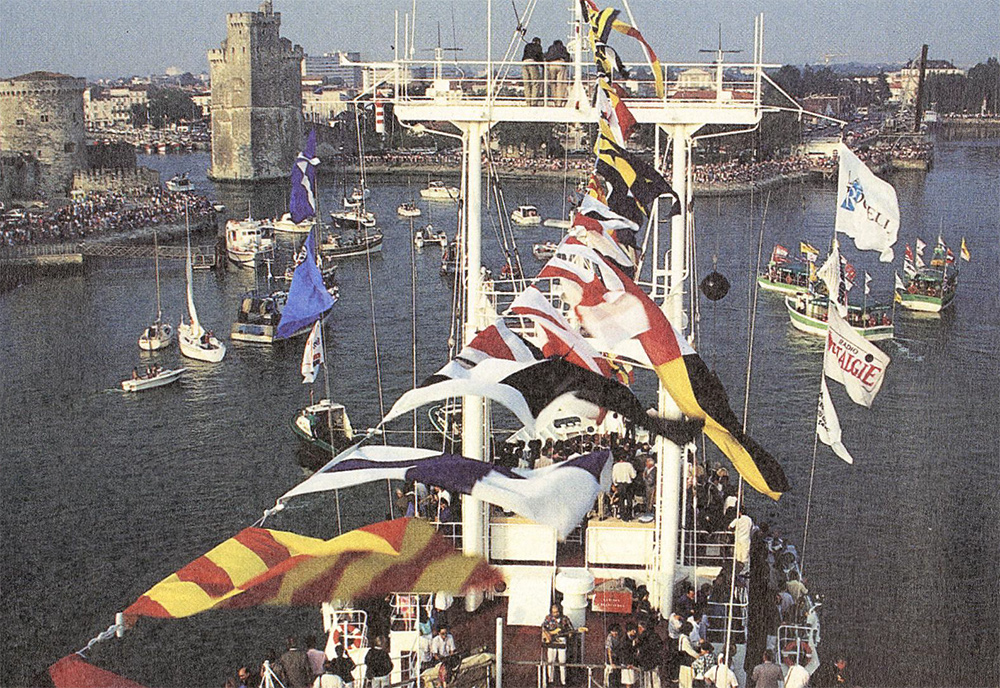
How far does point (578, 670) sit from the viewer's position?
37.8 feet

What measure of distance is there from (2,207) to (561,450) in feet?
209

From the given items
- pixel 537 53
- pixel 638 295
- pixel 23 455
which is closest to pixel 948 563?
pixel 537 53

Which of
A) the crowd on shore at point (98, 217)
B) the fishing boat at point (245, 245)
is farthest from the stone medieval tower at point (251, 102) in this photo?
the fishing boat at point (245, 245)

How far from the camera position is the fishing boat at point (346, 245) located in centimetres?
5825

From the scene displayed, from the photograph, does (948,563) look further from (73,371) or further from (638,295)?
(73,371)

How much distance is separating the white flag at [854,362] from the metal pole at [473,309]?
3.44m

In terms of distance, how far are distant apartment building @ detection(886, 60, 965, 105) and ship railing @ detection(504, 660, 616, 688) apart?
446 ft

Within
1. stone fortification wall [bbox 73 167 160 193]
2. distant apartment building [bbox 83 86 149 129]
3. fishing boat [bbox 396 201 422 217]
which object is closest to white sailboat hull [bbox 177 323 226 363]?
fishing boat [bbox 396 201 422 217]

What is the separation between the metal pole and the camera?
42.6 ft

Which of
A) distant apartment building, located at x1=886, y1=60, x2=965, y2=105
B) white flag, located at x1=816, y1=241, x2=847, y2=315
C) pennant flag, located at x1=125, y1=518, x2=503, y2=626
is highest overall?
distant apartment building, located at x1=886, y1=60, x2=965, y2=105

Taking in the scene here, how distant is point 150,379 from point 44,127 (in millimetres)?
54195

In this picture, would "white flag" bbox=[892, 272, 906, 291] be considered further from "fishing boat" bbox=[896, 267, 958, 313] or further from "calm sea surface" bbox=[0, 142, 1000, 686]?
"calm sea surface" bbox=[0, 142, 1000, 686]

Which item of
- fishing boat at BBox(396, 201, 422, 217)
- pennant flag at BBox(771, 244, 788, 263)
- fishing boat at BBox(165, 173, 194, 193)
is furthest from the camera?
fishing boat at BBox(165, 173, 194, 193)

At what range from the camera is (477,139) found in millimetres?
14117
